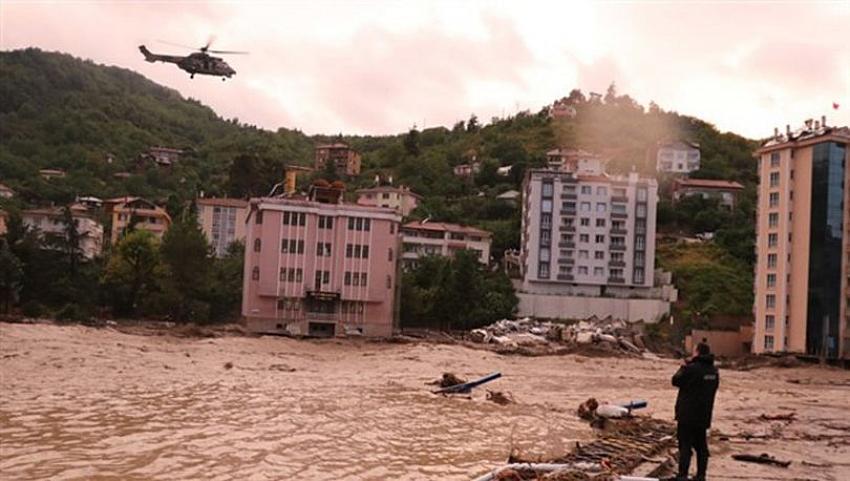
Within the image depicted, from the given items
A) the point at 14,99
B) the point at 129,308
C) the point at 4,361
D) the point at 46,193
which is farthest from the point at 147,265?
the point at 14,99

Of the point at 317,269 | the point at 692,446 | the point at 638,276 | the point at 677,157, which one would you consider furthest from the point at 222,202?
the point at 692,446

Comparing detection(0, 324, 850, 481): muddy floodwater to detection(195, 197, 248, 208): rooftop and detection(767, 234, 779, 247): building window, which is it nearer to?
detection(767, 234, 779, 247): building window

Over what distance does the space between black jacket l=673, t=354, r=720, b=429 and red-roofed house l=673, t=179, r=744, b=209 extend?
91.6 m

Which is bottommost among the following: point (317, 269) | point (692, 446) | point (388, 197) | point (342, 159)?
point (692, 446)

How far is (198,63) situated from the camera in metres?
38.8

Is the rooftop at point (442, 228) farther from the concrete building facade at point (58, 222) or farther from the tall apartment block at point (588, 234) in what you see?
the concrete building facade at point (58, 222)

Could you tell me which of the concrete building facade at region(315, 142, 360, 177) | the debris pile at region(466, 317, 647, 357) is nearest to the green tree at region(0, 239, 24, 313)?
the debris pile at region(466, 317, 647, 357)

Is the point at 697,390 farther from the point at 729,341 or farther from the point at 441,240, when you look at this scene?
the point at 441,240

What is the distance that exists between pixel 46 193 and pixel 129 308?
47.5 metres

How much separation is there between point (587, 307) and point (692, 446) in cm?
6239

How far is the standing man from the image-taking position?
10.2 metres

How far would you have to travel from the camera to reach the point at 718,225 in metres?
90.1

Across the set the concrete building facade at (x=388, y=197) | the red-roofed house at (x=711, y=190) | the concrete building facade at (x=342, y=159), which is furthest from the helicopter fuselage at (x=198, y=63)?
the concrete building facade at (x=342, y=159)

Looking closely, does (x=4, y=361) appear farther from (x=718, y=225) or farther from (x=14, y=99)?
(x=14, y=99)
